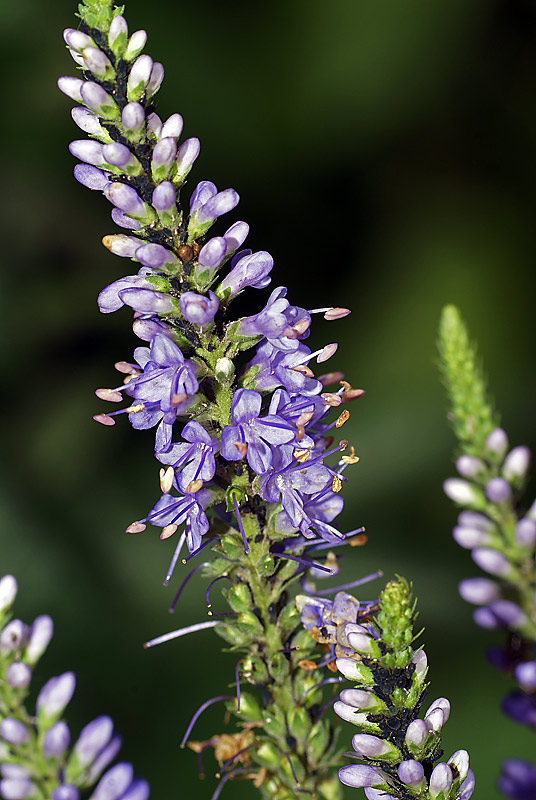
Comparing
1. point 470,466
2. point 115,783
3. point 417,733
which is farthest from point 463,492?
point 115,783

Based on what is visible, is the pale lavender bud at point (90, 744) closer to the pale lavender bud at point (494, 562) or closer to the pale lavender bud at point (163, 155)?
the pale lavender bud at point (494, 562)

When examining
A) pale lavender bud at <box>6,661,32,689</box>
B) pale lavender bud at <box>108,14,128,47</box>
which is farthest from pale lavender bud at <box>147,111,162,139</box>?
pale lavender bud at <box>6,661,32,689</box>

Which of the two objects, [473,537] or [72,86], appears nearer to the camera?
[473,537]

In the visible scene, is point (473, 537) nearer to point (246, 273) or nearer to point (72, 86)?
point (246, 273)

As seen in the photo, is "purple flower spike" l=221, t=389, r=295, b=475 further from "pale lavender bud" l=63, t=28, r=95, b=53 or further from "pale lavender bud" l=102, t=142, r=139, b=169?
"pale lavender bud" l=63, t=28, r=95, b=53

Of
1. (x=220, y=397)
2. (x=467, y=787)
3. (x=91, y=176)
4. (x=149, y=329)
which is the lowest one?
(x=467, y=787)

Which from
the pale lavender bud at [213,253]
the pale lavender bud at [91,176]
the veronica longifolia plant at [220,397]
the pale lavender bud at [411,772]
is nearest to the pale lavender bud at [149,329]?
the veronica longifolia plant at [220,397]

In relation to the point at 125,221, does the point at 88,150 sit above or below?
above
